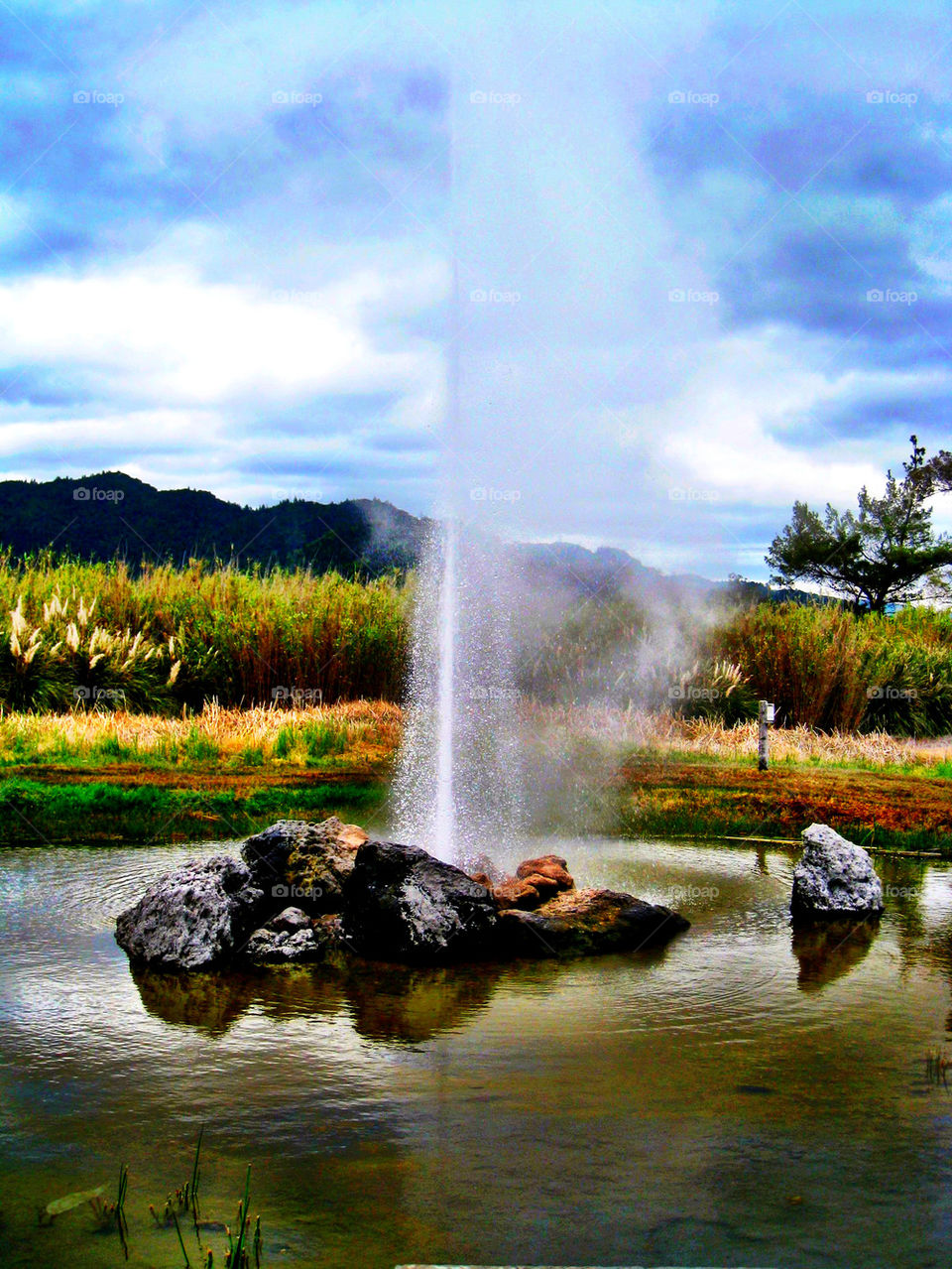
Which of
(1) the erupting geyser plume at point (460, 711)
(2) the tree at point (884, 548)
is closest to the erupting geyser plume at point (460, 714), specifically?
(1) the erupting geyser plume at point (460, 711)

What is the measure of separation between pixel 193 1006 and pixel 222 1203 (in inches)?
99.9

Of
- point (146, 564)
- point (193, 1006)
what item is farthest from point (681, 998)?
point (146, 564)

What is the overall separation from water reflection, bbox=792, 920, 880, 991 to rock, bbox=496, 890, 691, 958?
0.93m

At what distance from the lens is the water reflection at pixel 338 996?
20.9 ft

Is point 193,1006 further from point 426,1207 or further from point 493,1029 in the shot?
point 426,1207

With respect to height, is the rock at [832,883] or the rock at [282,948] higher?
the rock at [832,883]

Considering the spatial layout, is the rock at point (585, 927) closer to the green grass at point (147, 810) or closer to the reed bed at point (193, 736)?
the green grass at point (147, 810)

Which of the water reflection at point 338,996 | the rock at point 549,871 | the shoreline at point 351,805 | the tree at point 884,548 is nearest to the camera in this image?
the water reflection at point 338,996

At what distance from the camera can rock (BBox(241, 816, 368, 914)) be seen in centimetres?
872

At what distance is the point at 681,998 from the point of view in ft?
22.5

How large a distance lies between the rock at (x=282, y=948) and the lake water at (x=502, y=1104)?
32 cm

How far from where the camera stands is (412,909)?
773 cm

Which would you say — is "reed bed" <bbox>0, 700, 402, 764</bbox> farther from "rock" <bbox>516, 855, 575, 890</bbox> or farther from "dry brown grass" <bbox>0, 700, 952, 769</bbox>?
"rock" <bbox>516, 855, 575, 890</bbox>

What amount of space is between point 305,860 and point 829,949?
3.95 metres
